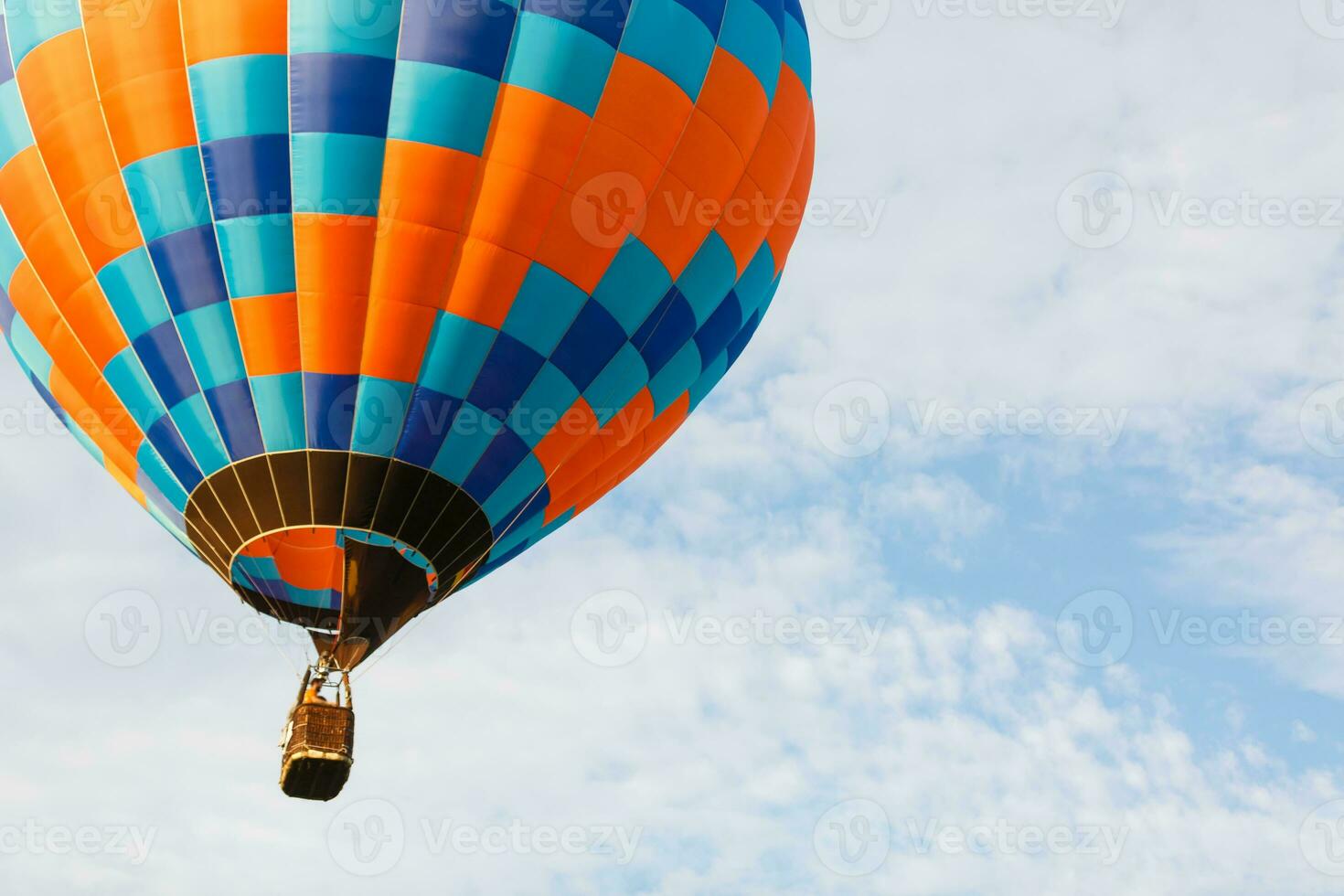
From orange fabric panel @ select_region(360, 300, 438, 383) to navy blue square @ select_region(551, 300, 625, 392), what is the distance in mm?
1005

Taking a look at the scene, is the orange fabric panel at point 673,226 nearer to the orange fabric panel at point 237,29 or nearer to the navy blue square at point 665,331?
the navy blue square at point 665,331

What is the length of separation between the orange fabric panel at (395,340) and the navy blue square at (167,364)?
→ 1239 millimetres

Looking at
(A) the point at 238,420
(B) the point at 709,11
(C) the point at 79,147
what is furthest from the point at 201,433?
(B) the point at 709,11

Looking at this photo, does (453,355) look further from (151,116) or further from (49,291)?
(49,291)

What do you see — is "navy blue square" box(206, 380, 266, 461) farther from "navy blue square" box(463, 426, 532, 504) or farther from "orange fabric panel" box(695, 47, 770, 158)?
"orange fabric panel" box(695, 47, 770, 158)

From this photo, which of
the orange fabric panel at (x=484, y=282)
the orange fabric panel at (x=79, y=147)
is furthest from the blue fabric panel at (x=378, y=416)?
the orange fabric panel at (x=79, y=147)

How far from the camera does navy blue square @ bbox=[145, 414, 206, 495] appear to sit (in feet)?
35.8

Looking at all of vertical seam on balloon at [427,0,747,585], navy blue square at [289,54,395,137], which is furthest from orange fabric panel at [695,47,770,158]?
navy blue square at [289,54,395,137]

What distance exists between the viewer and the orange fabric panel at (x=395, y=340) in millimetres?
10688

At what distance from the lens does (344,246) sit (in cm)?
1068

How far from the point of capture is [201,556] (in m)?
11.8

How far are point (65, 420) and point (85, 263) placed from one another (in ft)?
5.55

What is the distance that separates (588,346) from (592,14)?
2356 millimetres

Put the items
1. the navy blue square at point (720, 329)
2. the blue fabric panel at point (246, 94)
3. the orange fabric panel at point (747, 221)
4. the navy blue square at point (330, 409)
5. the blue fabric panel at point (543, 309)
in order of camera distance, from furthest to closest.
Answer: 1. the navy blue square at point (720, 329)
2. the orange fabric panel at point (747, 221)
3. the blue fabric panel at point (543, 309)
4. the blue fabric panel at point (246, 94)
5. the navy blue square at point (330, 409)
